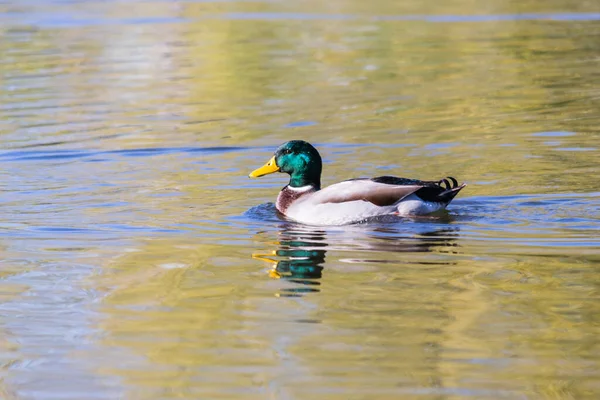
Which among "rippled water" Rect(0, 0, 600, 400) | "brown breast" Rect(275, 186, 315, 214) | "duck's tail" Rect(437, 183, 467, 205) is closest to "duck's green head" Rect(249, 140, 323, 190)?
"brown breast" Rect(275, 186, 315, 214)

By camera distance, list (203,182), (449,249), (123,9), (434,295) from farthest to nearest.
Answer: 1. (123,9)
2. (203,182)
3. (449,249)
4. (434,295)

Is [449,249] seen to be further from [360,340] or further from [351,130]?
[351,130]

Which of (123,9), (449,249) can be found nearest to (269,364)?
(449,249)

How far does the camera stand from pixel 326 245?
34.2 feet

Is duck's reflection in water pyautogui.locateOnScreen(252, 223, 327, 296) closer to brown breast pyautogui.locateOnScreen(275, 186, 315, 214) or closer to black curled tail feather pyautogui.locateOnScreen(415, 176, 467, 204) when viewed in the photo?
brown breast pyautogui.locateOnScreen(275, 186, 315, 214)

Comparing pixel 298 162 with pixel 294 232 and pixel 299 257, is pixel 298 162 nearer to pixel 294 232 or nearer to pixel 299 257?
pixel 294 232

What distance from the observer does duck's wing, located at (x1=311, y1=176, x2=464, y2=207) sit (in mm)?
11109

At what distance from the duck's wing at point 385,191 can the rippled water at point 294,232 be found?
236mm

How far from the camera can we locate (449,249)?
1005cm

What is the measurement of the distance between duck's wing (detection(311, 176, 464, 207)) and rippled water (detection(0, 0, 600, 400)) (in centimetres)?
24

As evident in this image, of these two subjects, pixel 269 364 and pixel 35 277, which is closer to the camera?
pixel 269 364

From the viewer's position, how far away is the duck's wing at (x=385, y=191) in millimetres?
11109

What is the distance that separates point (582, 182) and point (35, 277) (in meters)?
5.50

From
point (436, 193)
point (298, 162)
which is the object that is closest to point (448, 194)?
point (436, 193)
